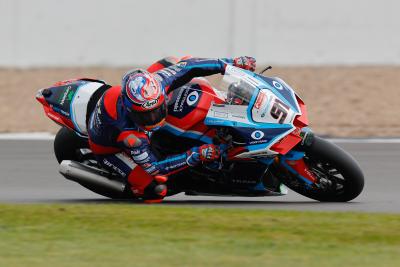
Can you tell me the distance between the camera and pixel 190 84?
8242 millimetres

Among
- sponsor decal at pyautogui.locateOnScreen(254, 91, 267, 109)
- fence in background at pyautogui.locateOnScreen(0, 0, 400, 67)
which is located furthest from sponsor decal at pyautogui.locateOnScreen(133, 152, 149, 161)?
fence in background at pyautogui.locateOnScreen(0, 0, 400, 67)

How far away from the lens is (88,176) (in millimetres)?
8500

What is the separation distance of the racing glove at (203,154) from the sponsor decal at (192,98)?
0.36 metres

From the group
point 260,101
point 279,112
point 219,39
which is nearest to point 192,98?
point 260,101

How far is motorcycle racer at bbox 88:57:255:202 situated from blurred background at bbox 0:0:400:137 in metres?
6.17

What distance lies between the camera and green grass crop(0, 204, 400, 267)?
615 centimetres

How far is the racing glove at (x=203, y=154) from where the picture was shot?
7.91 metres

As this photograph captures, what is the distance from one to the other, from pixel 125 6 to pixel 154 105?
7.48m

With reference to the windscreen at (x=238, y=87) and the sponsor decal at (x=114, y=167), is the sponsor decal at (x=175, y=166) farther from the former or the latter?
the windscreen at (x=238, y=87)

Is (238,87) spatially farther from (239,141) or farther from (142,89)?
(142,89)

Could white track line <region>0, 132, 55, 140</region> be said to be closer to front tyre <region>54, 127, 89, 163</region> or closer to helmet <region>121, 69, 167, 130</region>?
front tyre <region>54, 127, 89, 163</region>

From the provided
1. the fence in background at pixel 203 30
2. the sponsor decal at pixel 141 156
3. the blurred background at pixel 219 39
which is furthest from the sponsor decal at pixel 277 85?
the fence in background at pixel 203 30

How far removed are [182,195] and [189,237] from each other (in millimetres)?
2411

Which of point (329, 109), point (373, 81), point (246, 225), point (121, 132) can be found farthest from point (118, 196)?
point (373, 81)
